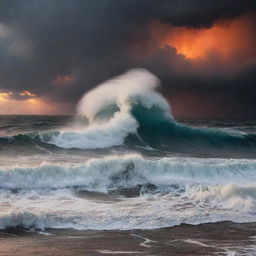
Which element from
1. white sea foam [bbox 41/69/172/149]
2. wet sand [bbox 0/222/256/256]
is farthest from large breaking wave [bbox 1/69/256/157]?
wet sand [bbox 0/222/256/256]

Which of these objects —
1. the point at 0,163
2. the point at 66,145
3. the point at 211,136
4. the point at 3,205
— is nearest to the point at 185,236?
the point at 3,205

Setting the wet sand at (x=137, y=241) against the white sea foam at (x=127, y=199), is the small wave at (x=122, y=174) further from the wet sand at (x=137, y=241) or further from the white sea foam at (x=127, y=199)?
the wet sand at (x=137, y=241)

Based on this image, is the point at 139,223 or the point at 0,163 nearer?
the point at 139,223

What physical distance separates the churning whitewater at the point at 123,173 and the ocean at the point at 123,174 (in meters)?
0.03

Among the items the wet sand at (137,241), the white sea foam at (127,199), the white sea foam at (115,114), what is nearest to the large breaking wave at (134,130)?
the white sea foam at (115,114)

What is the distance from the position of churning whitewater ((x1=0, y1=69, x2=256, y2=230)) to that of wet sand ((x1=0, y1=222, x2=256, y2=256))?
1.64 ft

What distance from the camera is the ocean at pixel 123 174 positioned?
962 cm

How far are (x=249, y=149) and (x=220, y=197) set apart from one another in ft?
53.3

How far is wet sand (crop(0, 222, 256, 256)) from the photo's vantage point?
7.12 meters

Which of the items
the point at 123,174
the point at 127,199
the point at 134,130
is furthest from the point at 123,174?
the point at 134,130

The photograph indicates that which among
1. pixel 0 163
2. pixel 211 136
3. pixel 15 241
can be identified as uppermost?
pixel 211 136

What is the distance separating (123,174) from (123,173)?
0.07 m

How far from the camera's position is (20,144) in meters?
20.7

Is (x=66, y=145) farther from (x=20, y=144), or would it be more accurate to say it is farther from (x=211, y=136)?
(x=211, y=136)
